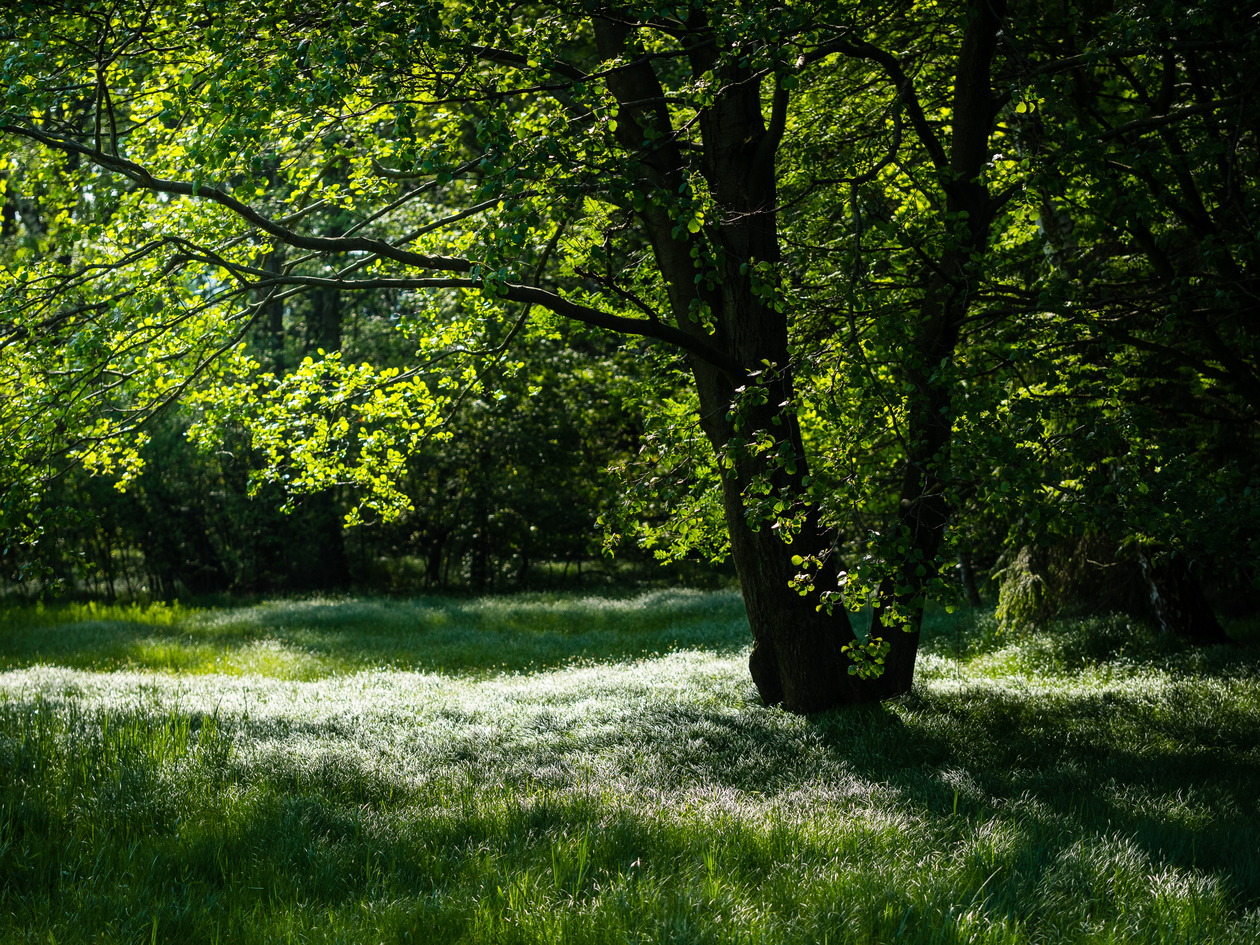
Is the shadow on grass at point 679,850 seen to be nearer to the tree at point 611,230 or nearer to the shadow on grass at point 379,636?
the tree at point 611,230

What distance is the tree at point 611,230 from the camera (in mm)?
5496

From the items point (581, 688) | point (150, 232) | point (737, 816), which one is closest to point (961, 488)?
point (737, 816)

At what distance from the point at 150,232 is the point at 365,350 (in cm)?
1852

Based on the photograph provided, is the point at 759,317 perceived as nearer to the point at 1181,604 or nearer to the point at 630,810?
the point at 630,810

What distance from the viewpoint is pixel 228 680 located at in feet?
34.6

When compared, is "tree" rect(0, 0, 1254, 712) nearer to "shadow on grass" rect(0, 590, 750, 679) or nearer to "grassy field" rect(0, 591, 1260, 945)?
"grassy field" rect(0, 591, 1260, 945)

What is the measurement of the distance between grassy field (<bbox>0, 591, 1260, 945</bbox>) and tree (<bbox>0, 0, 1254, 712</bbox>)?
1.04 meters

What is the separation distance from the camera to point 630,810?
5.01 metres

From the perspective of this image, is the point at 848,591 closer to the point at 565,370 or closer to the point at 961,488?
the point at 961,488

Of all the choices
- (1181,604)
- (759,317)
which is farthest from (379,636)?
(1181,604)

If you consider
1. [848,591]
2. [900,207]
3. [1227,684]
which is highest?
[900,207]

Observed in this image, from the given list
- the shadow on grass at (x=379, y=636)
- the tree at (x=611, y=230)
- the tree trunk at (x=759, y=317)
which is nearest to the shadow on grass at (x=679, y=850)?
the tree at (x=611, y=230)

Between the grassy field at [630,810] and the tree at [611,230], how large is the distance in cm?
104

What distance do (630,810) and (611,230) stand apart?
4.75m
